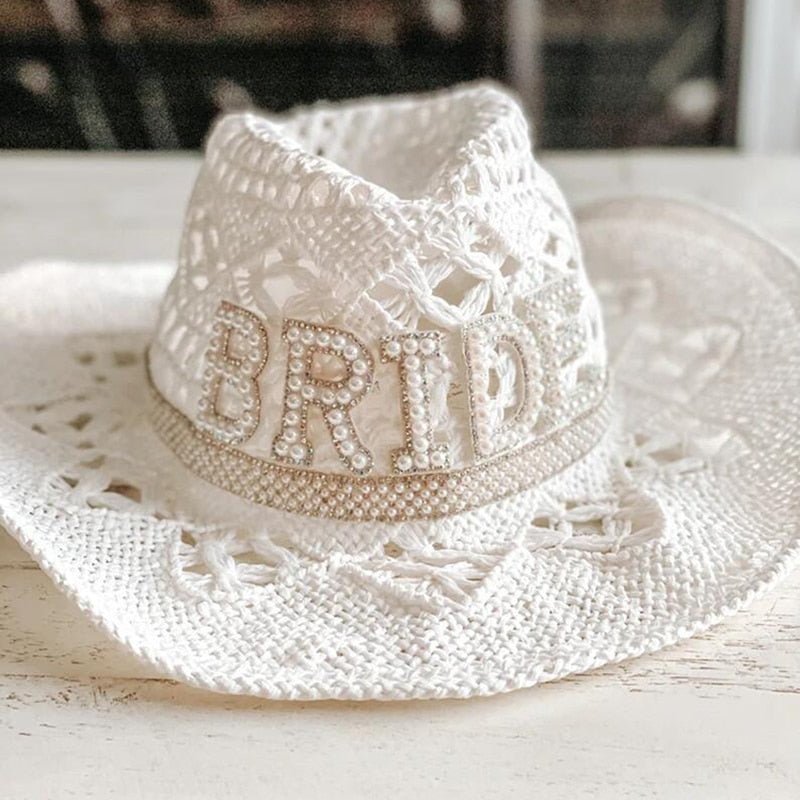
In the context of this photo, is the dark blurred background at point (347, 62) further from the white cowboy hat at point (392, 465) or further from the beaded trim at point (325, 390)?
the beaded trim at point (325, 390)

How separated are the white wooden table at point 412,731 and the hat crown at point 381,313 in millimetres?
144

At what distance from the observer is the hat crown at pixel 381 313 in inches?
24.8

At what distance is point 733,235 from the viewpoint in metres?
0.89

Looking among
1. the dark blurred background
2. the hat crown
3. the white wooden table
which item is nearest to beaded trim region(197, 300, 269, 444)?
the hat crown

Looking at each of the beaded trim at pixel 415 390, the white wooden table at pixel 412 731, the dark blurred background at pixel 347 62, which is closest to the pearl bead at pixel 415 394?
the beaded trim at pixel 415 390

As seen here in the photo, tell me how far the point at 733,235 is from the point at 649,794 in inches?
19.3

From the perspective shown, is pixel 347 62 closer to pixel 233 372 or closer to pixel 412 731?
pixel 233 372

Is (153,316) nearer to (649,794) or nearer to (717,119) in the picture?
(649,794)

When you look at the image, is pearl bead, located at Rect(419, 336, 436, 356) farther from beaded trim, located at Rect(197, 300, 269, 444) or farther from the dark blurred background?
the dark blurred background

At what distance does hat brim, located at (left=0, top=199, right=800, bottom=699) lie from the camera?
59cm

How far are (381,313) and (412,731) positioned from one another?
0.22 meters

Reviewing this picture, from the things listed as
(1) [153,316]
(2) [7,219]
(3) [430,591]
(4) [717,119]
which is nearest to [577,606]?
(3) [430,591]

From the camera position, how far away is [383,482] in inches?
25.8

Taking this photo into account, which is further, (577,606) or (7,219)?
(7,219)
